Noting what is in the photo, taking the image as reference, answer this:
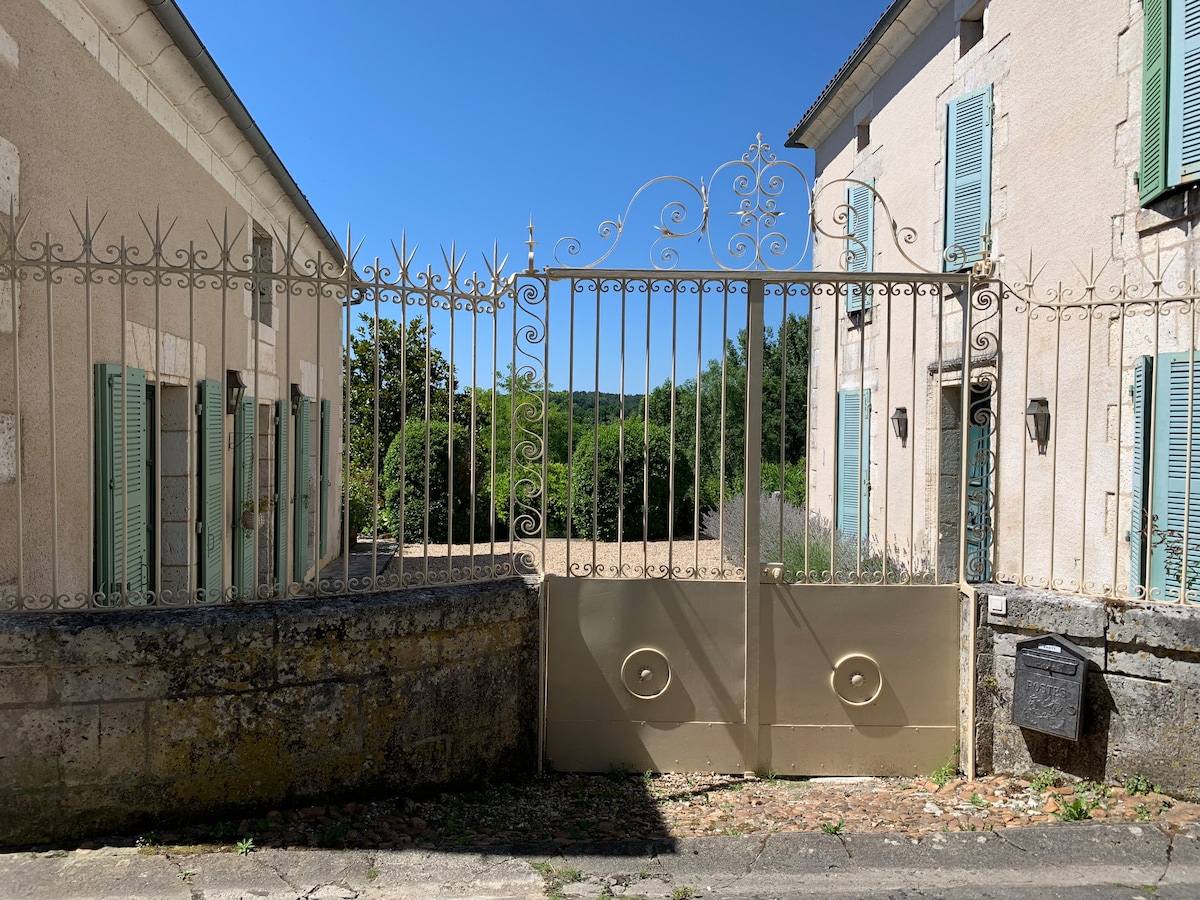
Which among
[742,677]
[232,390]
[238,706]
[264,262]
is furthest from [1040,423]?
[264,262]

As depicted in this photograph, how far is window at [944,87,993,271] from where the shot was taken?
22.4 feet

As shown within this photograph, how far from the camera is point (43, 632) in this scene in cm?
316

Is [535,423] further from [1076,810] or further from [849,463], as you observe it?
[849,463]

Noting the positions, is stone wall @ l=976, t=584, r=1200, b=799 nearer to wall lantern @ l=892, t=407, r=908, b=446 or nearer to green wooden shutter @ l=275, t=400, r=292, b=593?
green wooden shutter @ l=275, t=400, r=292, b=593

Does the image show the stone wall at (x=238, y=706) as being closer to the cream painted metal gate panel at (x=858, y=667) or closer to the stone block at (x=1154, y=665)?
the cream painted metal gate panel at (x=858, y=667)

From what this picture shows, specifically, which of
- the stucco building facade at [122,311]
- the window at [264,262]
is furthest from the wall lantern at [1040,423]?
the window at [264,262]

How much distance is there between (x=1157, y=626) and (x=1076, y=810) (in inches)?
32.7

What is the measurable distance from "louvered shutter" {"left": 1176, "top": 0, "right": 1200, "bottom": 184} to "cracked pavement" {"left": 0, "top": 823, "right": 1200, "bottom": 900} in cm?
340

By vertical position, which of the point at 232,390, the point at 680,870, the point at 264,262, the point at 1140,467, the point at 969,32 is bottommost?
the point at 680,870

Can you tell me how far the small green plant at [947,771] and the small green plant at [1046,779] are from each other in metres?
0.34

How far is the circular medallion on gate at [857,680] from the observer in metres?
4.11

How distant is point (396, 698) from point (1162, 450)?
4.22m

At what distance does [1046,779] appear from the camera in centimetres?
383

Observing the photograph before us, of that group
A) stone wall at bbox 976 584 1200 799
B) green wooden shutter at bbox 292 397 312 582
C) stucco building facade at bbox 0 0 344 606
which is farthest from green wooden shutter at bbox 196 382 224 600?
stone wall at bbox 976 584 1200 799
